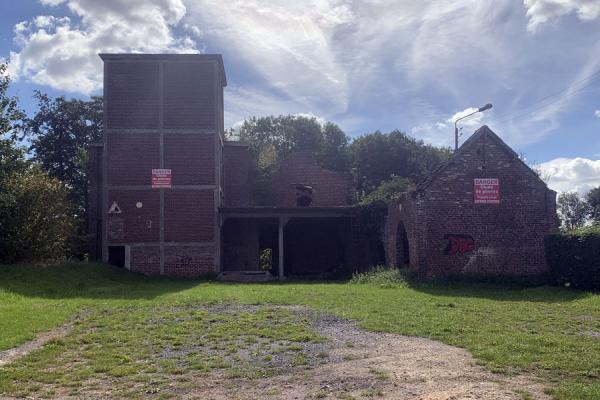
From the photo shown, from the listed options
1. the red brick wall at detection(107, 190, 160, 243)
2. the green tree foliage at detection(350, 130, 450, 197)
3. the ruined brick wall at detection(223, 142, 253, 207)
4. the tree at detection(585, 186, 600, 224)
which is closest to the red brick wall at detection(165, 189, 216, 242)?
the red brick wall at detection(107, 190, 160, 243)

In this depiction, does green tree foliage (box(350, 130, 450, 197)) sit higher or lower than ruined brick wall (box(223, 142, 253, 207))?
higher

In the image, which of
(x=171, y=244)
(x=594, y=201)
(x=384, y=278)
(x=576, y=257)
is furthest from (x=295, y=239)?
(x=594, y=201)

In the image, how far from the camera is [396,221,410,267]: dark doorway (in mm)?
23094

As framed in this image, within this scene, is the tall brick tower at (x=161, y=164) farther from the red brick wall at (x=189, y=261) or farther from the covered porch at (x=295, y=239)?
the covered porch at (x=295, y=239)

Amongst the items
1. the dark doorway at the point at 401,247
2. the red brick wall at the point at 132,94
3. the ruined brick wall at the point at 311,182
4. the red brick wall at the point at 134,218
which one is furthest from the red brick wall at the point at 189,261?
the ruined brick wall at the point at 311,182

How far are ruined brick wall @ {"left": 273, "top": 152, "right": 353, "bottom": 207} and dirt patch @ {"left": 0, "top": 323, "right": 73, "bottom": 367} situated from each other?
86.6ft

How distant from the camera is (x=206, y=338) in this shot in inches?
361

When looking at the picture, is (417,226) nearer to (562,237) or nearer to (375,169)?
(562,237)

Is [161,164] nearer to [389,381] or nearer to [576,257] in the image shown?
[576,257]

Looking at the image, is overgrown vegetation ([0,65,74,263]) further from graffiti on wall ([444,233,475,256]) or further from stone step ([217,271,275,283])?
Result: graffiti on wall ([444,233,475,256])

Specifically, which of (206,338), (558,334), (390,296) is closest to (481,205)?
(390,296)

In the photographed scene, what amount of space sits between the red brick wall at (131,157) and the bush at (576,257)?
688 inches

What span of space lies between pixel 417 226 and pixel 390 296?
513cm

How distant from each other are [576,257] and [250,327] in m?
11.6
